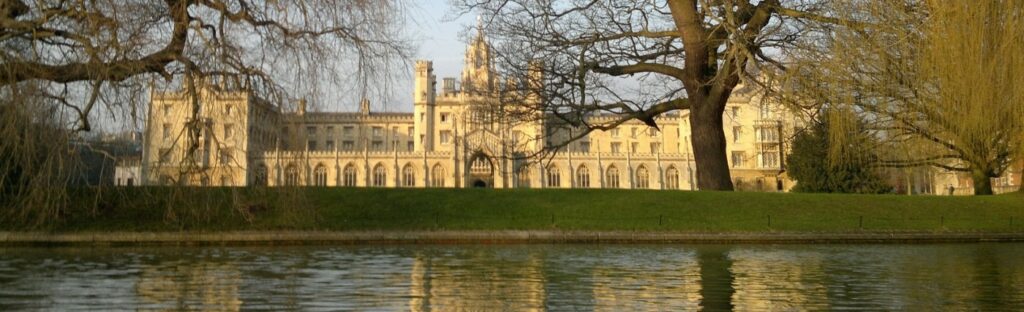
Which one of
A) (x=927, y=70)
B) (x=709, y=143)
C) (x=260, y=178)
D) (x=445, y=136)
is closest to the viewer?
(x=927, y=70)

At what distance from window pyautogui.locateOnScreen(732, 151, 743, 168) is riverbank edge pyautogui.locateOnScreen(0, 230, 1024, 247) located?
1995 inches

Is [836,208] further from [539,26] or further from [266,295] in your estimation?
[266,295]

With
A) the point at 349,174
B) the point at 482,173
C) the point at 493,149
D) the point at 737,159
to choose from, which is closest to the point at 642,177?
the point at 737,159

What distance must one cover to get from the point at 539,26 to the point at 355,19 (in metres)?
7.30

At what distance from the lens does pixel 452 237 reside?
52.3 ft

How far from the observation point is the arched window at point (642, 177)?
67812mm

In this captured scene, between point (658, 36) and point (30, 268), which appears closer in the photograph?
point (30, 268)

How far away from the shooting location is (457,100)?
76438 mm

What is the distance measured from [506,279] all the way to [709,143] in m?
10.9

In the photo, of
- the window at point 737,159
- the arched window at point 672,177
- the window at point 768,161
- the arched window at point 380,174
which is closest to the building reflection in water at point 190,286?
the arched window at point 380,174

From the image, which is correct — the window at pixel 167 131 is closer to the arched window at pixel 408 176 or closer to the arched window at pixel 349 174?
the arched window at pixel 408 176

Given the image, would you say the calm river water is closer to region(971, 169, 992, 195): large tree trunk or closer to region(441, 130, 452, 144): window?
region(971, 169, 992, 195): large tree trunk

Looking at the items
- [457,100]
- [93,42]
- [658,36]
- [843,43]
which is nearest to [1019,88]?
[843,43]

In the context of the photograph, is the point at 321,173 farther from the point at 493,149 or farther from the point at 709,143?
the point at 709,143
